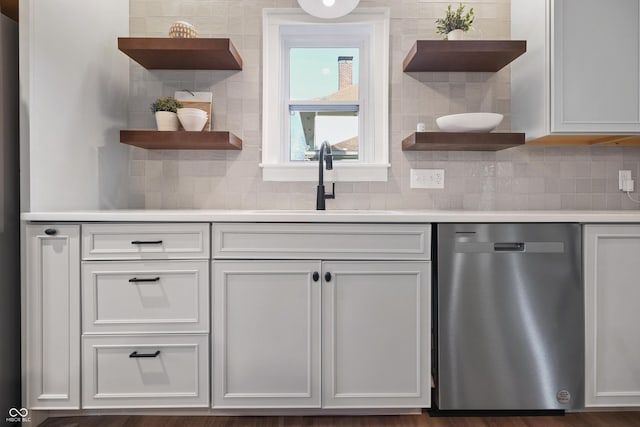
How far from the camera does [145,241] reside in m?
1.79

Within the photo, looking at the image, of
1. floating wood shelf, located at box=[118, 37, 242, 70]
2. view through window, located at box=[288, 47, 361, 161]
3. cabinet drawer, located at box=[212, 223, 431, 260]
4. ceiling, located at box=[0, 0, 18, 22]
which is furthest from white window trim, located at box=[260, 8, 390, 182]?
ceiling, located at box=[0, 0, 18, 22]

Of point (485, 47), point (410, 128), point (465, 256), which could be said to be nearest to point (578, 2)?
point (485, 47)

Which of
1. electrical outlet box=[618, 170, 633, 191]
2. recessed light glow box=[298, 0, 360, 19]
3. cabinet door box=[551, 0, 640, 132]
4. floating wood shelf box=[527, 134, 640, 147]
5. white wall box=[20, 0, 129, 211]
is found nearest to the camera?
white wall box=[20, 0, 129, 211]

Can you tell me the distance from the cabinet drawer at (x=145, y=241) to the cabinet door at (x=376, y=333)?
0.57m

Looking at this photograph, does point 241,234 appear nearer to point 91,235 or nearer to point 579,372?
point 91,235

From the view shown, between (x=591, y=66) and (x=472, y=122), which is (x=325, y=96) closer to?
(x=472, y=122)

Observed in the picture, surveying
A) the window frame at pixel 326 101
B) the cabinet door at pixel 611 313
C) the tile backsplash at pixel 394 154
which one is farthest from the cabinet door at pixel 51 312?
the cabinet door at pixel 611 313

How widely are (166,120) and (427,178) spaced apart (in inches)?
59.5

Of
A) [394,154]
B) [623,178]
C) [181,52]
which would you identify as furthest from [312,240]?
[623,178]

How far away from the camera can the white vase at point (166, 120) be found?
223 centimetres

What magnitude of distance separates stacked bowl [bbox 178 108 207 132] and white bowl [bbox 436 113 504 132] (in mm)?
1305

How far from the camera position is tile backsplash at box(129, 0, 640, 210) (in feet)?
8.03

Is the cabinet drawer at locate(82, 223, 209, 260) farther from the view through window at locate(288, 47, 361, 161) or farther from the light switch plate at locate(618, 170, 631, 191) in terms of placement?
the light switch plate at locate(618, 170, 631, 191)

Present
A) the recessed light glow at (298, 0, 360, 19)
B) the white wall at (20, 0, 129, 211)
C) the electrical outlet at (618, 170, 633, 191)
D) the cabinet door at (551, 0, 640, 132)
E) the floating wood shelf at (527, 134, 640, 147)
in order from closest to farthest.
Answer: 1. the white wall at (20, 0, 129, 211)
2. the cabinet door at (551, 0, 640, 132)
3. the floating wood shelf at (527, 134, 640, 147)
4. the recessed light glow at (298, 0, 360, 19)
5. the electrical outlet at (618, 170, 633, 191)
